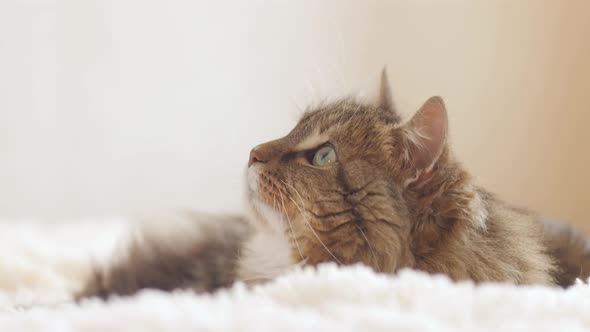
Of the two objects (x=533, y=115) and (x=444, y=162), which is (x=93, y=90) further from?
(x=533, y=115)

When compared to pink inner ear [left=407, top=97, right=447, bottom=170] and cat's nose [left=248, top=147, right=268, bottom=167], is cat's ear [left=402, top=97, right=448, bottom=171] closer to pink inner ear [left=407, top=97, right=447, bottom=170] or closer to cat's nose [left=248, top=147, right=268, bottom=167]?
pink inner ear [left=407, top=97, right=447, bottom=170]

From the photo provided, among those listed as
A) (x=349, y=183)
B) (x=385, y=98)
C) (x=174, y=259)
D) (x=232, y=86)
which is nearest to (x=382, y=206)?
(x=349, y=183)

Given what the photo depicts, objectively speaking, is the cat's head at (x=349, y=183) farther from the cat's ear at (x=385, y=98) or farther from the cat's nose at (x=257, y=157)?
the cat's ear at (x=385, y=98)

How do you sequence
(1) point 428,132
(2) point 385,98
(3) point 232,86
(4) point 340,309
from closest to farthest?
(4) point 340,309 < (1) point 428,132 < (2) point 385,98 < (3) point 232,86

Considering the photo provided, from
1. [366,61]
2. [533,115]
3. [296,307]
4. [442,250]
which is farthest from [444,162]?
[533,115]

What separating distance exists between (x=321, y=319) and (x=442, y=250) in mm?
511

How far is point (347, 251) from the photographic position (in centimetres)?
105

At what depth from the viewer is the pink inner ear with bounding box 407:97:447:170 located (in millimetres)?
1022

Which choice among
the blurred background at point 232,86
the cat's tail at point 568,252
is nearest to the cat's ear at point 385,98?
the cat's tail at point 568,252

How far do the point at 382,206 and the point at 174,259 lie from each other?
28.1 inches

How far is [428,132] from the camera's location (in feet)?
3.42

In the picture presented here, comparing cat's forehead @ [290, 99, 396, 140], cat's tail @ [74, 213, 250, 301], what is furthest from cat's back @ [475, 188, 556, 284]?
cat's tail @ [74, 213, 250, 301]

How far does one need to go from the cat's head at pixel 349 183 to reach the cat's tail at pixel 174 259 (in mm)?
341

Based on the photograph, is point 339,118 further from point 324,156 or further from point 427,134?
point 427,134
